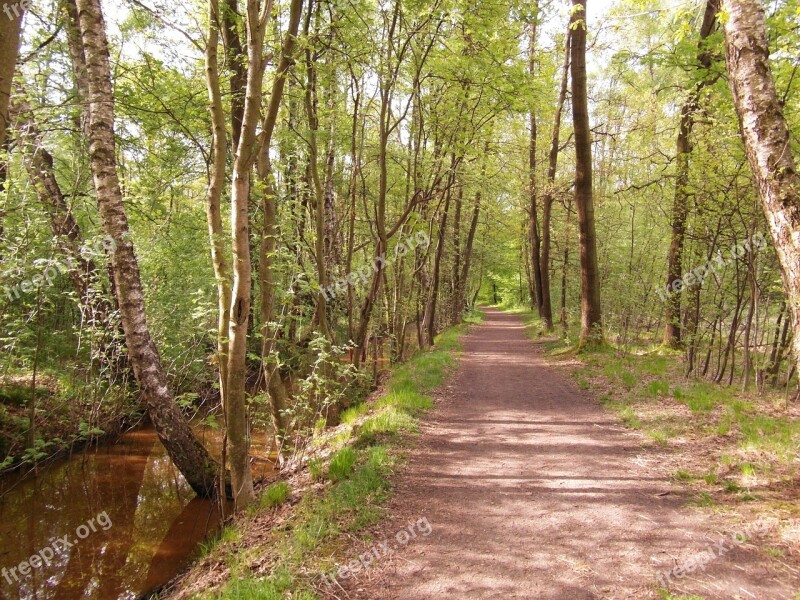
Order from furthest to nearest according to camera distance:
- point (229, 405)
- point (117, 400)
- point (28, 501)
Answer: point (117, 400), point (28, 501), point (229, 405)

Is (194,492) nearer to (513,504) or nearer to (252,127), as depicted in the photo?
(513,504)

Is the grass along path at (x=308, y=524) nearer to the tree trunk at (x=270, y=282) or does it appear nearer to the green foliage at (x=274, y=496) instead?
the green foliage at (x=274, y=496)

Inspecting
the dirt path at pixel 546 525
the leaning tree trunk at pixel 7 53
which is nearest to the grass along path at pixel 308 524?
the dirt path at pixel 546 525

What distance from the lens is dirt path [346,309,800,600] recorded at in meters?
3.00

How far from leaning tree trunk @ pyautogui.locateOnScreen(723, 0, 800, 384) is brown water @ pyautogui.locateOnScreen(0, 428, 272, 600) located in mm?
6186

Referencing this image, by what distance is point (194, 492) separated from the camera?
6.14m

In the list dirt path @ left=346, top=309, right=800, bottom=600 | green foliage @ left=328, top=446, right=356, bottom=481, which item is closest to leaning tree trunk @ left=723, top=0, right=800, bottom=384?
dirt path @ left=346, top=309, right=800, bottom=600

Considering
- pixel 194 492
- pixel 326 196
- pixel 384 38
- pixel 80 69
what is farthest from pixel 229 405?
pixel 326 196

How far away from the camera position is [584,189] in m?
10.3

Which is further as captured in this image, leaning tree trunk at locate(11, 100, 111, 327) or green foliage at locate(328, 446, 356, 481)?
leaning tree trunk at locate(11, 100, 111, 327)

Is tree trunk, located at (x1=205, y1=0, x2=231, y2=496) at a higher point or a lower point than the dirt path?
higher

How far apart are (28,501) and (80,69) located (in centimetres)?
625

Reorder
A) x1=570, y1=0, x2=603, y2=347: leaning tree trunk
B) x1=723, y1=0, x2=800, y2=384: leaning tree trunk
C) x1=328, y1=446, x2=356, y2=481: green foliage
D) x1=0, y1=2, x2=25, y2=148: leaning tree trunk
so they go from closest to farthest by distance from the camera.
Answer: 1. x1=0, y1=2, x2=25, y2=148: leaning tree trunk
2. x1=723, y1=0, x2=800, y2=384: leaning tree trunk
3. x1=328, y1=446, x2=356, y2=481: green foliage
4. x1=570, y1=0, x2=603, y2=347: leaning tree trunk

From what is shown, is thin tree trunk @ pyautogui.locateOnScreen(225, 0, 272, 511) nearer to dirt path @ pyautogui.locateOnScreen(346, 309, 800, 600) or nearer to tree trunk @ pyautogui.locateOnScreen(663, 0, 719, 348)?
dirt path @ pyautogui.locateOnScreen(346, 309, 800, 600)
